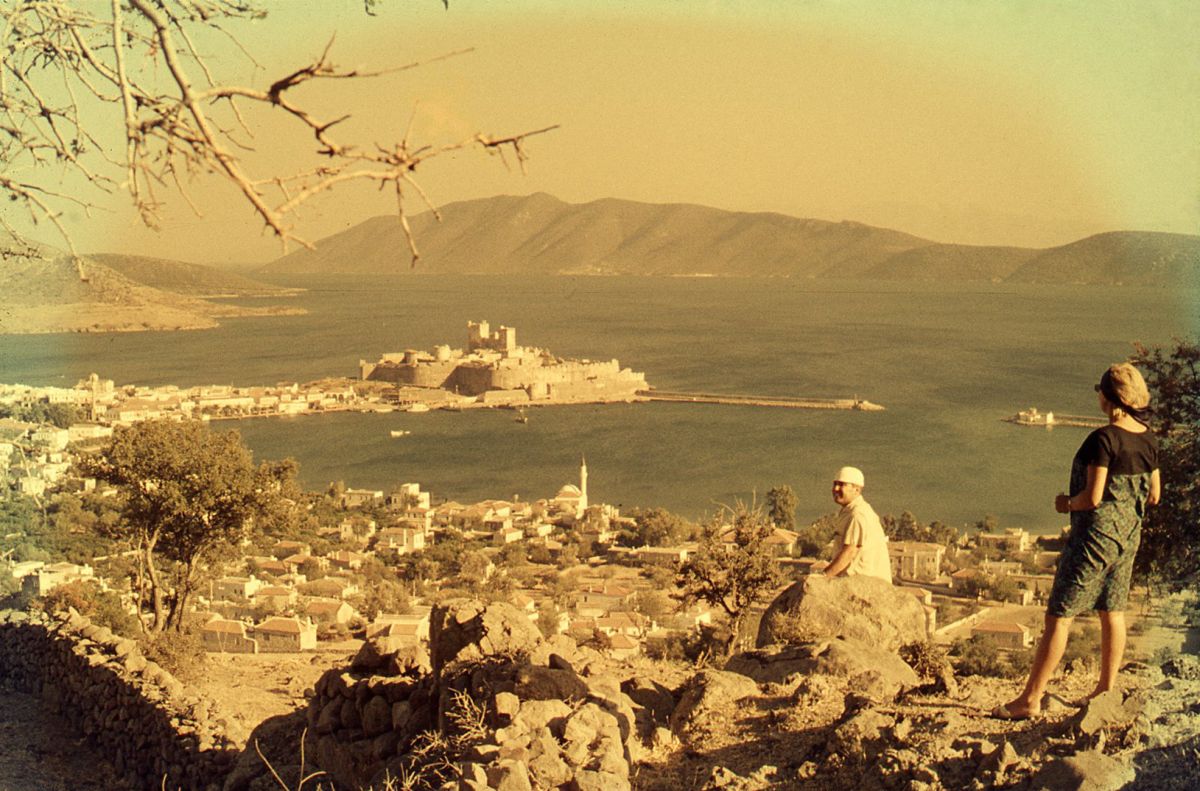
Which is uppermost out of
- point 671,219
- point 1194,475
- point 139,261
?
point 671,219

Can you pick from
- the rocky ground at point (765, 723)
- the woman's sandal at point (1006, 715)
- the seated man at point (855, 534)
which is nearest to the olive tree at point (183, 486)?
the rocky ground at point (765, 723)

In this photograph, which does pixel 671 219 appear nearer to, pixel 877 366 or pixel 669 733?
pixel 877 366

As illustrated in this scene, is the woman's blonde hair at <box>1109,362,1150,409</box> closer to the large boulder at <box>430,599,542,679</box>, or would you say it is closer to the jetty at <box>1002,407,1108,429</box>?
the large boulder at <box>430,599,542,679</box>

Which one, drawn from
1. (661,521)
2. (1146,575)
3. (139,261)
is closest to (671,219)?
(139,261)

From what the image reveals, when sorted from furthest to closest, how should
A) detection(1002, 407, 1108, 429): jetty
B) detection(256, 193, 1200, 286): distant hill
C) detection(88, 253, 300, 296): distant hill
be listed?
detection(256, 193, 1200, 286): distant hill, detection(88, 253, 300, 296): distant hill, detection(1002, 407, 1108, 429): jetty

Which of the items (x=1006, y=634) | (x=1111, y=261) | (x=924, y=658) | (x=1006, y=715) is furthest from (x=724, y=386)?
(x=1111, y=261)

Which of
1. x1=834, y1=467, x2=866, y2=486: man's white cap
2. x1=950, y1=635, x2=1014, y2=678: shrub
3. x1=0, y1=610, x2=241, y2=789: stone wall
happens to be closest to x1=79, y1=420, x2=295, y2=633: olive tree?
x1=0, y1=610, x2=241, y2=789: stone wall

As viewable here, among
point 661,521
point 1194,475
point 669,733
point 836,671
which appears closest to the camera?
point 669,733

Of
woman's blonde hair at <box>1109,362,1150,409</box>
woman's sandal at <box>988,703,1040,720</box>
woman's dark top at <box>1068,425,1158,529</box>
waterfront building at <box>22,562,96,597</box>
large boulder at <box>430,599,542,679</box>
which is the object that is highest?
woman's blonde hair at <box>1109,362,1150,409</box>

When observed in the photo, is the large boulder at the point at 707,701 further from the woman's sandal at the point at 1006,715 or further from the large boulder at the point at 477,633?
the woman's sandal at the point at 1006,715
